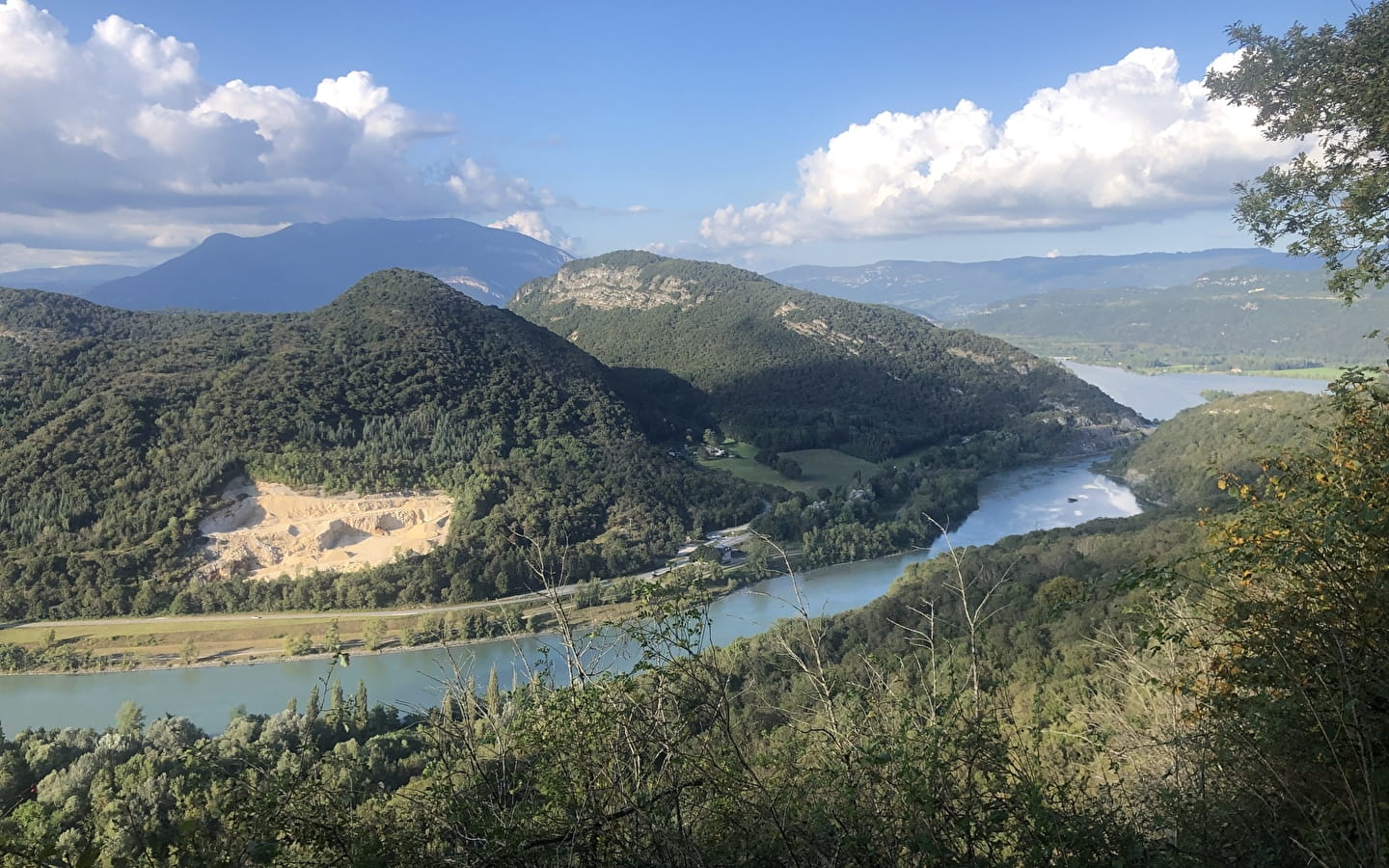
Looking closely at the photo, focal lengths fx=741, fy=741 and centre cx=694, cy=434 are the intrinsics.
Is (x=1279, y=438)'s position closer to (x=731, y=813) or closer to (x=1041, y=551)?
(x=1041, y=551)

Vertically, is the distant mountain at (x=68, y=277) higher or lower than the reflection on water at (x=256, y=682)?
higher

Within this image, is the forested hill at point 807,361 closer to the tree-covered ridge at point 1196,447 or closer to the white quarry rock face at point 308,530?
the tree-covered ridge at point 1196,447

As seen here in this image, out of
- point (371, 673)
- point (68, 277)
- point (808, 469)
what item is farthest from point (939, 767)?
point (68, 277)

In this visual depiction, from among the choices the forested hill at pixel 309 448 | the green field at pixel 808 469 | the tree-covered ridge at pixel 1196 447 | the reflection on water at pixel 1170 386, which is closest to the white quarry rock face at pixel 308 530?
the forested hill at pixel 309 448

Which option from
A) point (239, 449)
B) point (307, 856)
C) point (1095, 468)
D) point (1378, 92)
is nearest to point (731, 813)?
point (307, 856)

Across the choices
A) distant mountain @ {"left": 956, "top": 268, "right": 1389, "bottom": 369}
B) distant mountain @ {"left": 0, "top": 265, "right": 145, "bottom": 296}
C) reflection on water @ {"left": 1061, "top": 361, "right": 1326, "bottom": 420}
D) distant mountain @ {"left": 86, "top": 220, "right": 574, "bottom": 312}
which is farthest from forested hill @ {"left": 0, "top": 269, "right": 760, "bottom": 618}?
distant mountain @ {"left": 0, "top": 265, "right": 145, "bottom": 296}

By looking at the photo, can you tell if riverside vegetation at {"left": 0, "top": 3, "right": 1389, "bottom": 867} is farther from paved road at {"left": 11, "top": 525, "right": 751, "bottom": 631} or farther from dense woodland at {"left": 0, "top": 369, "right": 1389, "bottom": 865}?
paved road at {"left": 11, "top": 525, "right": 751, "bottom": 631}

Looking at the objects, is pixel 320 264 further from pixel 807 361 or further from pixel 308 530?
pixel 308 530
